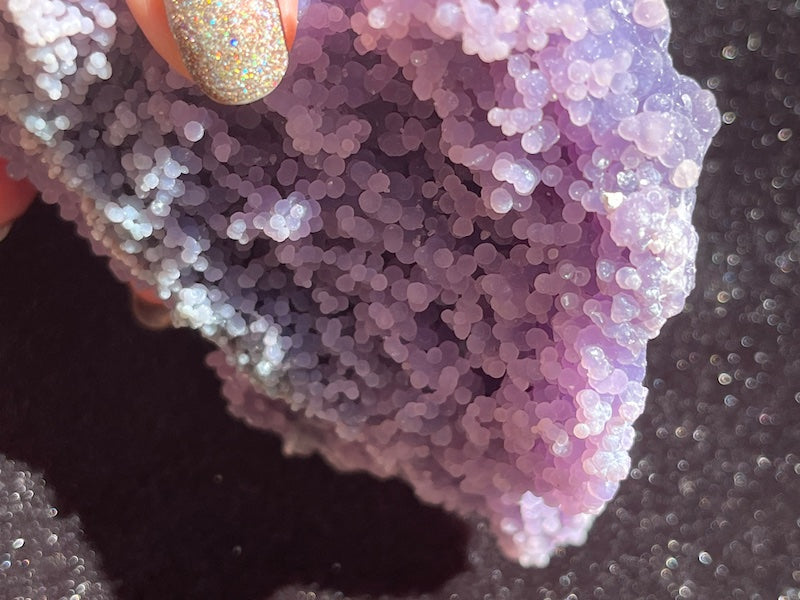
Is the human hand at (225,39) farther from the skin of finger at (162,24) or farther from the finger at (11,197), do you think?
the finger at (11,197)

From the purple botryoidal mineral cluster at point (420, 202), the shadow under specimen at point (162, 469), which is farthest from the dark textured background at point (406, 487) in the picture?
the purple botryoidal mineral cluster at point (420, 202)

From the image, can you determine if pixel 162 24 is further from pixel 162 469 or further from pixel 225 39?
pixel 162 469

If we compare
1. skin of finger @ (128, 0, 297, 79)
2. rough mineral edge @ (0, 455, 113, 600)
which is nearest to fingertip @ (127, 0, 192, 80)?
skin of finger @ (128, 0, 297, 79)

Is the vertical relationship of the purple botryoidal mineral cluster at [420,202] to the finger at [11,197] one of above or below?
above

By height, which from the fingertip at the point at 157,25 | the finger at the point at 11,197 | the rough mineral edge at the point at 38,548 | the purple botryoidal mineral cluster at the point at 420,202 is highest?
the fingertip at the point at 157,25

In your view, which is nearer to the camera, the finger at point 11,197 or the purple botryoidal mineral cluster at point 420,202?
the purple botryoidal mineral cluster at point 420,202

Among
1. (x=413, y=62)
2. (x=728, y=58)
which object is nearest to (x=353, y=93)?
(x=413, y=62)

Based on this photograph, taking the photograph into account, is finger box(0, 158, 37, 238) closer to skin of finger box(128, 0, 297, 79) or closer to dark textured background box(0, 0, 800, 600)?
dark textured background box(0, 0, 800, 600)
